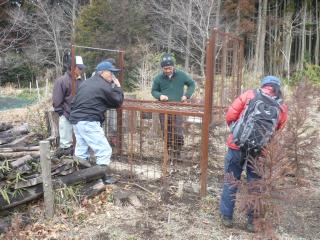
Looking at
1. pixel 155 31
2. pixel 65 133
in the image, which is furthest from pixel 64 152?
pixel 155 31

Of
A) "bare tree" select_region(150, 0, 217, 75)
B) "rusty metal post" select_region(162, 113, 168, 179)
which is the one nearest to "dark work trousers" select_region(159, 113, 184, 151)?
"rusty metal post" select_region(162, 113, 168, 179)

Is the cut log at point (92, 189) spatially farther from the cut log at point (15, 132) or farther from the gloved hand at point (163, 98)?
the cut log at point (15, 132)

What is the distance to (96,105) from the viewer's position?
207 inches

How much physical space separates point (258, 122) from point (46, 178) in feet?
7.52

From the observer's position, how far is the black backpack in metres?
3.71

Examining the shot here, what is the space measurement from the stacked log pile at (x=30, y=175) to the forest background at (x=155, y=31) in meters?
13.5

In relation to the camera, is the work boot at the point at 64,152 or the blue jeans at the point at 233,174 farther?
the work boot at the point at 64,152

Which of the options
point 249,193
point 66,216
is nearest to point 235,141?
point 249,193

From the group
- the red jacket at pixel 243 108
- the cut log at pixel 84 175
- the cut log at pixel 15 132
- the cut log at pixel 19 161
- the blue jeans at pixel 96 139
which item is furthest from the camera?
the cut log at pixel 15 132

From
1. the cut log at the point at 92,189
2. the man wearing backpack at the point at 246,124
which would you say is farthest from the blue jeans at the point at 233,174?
the cut log at the point at 92,189

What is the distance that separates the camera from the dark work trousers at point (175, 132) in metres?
5.33

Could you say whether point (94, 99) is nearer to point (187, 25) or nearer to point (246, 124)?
point (246, 124)

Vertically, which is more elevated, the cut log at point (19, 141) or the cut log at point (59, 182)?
the cut log at point (19, 141)

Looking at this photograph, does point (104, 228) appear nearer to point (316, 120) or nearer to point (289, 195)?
point (289, 195)
